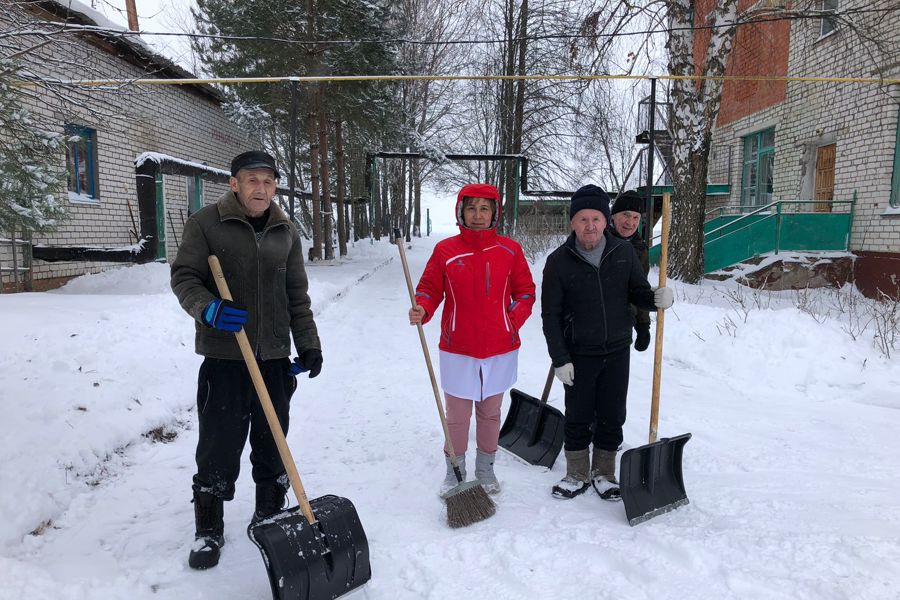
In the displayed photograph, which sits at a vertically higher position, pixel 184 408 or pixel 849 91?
pixel 849 91

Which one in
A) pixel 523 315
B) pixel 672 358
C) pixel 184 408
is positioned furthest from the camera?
pixel 672 358

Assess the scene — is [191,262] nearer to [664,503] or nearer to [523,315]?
[523,315]

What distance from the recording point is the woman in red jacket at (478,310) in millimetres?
2824

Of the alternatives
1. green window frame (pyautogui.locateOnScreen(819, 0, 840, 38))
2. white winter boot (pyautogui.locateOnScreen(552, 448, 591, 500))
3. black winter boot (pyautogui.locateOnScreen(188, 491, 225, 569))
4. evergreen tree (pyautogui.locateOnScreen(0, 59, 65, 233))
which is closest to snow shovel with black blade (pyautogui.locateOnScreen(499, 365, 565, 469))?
white winter boot (pyautogui.locateOnScreen(552, 448, 591, 500))

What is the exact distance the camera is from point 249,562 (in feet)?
7.68

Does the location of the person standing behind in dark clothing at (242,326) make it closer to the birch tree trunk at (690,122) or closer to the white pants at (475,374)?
the white pants at (475,374)

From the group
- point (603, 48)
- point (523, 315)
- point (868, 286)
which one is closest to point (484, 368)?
point (523, 315)

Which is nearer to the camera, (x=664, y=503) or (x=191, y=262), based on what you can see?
(x=191, y=262)

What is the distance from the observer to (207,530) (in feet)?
7.80

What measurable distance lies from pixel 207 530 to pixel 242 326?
943 mm

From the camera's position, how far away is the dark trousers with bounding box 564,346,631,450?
9.54ft

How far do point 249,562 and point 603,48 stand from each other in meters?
9.11

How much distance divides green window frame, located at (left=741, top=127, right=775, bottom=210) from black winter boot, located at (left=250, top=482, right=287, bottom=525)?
13.3 m

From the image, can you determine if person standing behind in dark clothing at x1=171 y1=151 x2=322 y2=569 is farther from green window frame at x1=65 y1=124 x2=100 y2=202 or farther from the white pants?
green window frame at x1=65 y1=124 x2=100 y2=202
